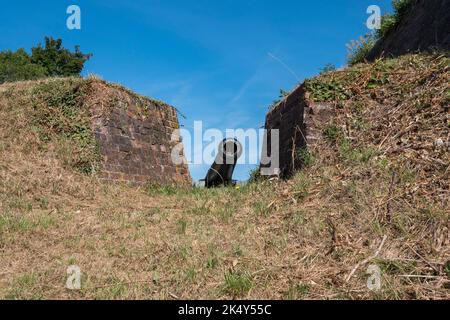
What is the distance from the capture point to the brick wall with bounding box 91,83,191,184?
448 inches

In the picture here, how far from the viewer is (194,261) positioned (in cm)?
536

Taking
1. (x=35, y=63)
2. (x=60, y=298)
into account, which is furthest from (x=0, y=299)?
(x=35, y=63)

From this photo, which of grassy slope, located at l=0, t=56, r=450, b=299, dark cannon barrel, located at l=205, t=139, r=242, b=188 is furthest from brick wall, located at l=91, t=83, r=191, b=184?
dark cannon barrel, located at l=205, t=139, r=242, b=188

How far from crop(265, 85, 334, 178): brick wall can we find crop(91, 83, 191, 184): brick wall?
13.1 ft

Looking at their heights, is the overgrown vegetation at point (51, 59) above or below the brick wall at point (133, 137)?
above

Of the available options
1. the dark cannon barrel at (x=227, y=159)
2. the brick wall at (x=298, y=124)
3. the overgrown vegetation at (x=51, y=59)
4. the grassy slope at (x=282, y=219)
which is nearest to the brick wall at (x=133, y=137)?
the grassy slope at (x=282, y=219)

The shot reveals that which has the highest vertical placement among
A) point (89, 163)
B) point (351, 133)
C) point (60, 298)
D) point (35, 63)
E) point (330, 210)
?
point (35, 63)

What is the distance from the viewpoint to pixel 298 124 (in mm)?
9977

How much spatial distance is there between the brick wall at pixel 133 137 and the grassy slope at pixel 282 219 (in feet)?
3.27

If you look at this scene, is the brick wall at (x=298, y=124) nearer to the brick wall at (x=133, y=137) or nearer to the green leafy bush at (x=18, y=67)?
the brick wall at (x=133, y=137)

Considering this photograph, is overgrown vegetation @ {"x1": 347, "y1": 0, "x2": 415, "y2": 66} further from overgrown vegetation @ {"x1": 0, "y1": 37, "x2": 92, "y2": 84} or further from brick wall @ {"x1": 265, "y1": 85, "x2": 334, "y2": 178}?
overgrown vegetation @ {"x1": 0, "y1": 37, "x2": 92, "y2": 84}

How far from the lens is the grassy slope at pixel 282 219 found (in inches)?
191
